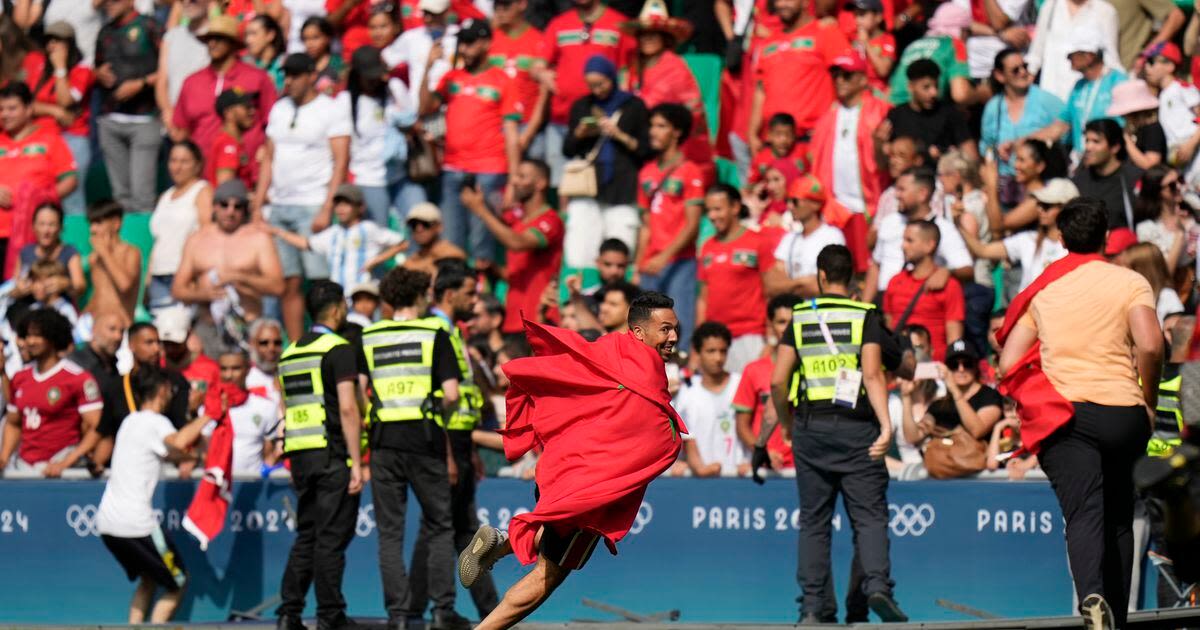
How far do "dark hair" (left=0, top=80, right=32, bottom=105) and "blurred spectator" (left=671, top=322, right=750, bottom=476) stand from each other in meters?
7.80

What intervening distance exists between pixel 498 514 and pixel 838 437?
9.34 ft

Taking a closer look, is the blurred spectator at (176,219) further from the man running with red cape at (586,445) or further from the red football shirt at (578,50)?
the man running with red cape at (586,445)

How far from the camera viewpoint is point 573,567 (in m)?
9.21

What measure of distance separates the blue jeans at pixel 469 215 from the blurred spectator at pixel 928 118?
3.42 m

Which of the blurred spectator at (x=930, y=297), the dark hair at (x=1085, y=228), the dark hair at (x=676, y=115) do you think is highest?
the dark hair at (x=676, y=115)

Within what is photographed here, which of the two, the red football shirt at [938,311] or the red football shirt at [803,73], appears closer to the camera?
the red football shirt at [938,311]

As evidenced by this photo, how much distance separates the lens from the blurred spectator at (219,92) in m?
17.6

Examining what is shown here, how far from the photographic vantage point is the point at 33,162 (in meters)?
17.6

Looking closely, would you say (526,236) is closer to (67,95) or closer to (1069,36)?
Answer: (1069,36)

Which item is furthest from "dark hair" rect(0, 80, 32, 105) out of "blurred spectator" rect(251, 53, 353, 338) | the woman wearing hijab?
the woman wearing hijab

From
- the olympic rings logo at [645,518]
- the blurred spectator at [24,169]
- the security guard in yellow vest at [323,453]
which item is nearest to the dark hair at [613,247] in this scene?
the olympic rings logo at [645,518]

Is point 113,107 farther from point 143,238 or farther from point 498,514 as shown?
point 498,514

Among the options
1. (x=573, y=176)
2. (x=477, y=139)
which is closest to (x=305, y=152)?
(x=477, y=139)

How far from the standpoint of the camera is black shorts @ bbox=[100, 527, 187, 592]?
41.2 feet
